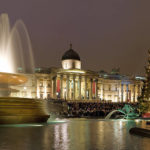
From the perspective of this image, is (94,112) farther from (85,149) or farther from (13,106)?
(85,149)

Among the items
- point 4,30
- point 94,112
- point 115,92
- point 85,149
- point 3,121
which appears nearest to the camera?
point 85,149

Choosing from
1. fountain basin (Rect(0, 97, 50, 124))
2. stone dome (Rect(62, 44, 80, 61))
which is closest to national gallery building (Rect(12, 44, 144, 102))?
stone dome (Rect(62, 44, 80, 61))

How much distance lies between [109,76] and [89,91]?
19.9m

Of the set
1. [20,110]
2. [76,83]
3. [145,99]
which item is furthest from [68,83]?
[20,110]

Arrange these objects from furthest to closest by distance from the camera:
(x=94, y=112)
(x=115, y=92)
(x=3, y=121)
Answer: (x=115, y=92) < (x=94, y=112) < (x=3, y=121)

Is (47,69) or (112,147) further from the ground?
(47,69)

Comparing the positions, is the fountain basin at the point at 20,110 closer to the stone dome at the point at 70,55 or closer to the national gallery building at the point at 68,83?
the national gallery building at the point at 68,83

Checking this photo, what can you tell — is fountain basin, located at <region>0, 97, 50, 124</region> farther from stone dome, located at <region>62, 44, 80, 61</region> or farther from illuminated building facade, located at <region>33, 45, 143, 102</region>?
stone dome, located at <region>62, 44, 80, 61</region>

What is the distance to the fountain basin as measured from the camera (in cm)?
1483

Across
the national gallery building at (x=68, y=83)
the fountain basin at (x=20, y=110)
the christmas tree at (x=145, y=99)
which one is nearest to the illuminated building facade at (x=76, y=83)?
the national gallery building at (x=68, y=83)

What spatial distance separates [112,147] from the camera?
768 centimetres

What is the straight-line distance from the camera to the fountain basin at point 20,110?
14.8 metres

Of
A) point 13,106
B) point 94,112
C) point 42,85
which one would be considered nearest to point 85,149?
point 13,106

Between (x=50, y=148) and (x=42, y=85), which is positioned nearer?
(x=50, y=148)
